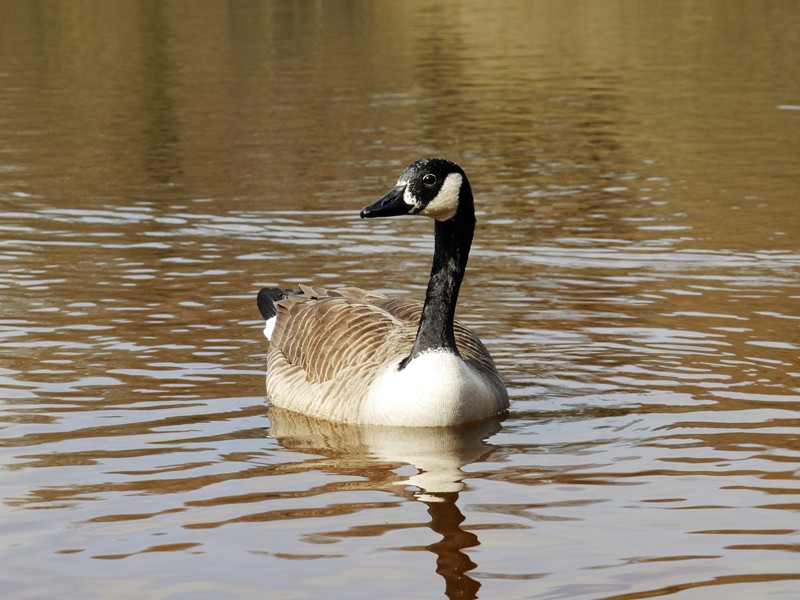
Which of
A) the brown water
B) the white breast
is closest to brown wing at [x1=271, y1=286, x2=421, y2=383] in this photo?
the white breast

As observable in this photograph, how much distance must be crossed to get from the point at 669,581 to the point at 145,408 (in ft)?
15.6

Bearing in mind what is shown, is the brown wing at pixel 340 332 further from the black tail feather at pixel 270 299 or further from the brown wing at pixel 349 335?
the black tail feather at pixel 270 299

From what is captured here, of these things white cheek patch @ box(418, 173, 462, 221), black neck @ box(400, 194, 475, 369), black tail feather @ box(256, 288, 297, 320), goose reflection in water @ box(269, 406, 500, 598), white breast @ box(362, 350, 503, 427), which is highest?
white cheek patch @ box(418, 173, 462, 221)

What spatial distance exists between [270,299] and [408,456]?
3.01 m

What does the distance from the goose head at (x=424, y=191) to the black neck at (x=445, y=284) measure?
0.20 m

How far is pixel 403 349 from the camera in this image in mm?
10273

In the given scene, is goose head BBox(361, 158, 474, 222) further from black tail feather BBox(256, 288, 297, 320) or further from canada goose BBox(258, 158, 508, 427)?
black tail feather BBox(256, 288, 297, 320)

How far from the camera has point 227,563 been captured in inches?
285

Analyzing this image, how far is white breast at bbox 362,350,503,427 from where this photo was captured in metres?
9.73

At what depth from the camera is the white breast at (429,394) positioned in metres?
9.73

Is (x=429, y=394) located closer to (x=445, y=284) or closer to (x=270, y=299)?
(x=445, y=284)

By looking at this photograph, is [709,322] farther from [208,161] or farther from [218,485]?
[208,161]

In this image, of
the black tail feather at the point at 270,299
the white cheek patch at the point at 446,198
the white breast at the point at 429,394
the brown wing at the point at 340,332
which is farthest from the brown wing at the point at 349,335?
the white cheek patch at the point at 446,198

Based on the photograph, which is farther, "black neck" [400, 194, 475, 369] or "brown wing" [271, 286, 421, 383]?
"brown wing" [271, 286, 421, 383]
